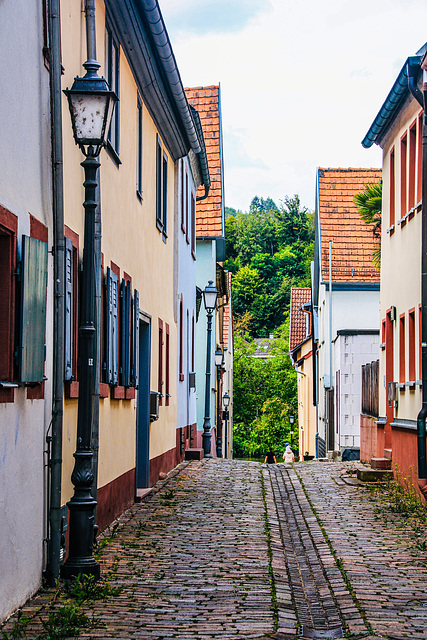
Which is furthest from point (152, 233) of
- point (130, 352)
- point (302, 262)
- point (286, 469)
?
point (302, 262)

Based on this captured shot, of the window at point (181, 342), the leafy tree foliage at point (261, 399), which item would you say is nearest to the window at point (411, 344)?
the window at point (181, 342)

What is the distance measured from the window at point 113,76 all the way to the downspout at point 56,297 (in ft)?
10.5

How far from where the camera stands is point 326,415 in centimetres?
3375

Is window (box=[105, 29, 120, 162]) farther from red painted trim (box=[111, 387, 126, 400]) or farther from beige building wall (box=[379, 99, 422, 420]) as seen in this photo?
beige building wall (box=[379, 99, 422, 420])

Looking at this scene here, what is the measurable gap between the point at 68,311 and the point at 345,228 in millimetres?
25362

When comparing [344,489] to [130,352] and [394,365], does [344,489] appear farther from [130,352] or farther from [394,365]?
[130,352]

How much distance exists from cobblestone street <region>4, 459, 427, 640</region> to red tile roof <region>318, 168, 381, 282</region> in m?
17.9

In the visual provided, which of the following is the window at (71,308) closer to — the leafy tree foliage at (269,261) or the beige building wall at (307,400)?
the beige building wall at (307,400)

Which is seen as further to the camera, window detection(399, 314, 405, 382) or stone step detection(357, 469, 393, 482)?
stone step detection(357, 469, 393, 482)

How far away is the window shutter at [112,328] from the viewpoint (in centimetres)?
1044

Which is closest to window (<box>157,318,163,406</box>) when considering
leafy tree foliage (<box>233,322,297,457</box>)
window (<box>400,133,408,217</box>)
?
window (<box>400,133,408,217</box>)

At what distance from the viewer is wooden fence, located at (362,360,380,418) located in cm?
1965

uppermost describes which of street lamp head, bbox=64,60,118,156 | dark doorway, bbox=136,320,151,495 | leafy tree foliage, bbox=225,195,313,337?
leafy tree foliage, bbox=225,195,313,337

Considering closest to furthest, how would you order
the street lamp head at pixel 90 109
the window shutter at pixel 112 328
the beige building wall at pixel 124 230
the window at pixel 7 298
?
the window at pixel 7 298 < the street lamp head at pixel 90 109 < the beige building wall at pixel 124 230 < the window shutter at pixel 112 328
